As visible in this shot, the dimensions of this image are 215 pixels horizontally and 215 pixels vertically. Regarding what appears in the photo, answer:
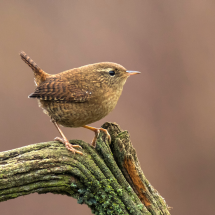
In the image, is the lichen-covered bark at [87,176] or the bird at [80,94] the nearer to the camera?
the lichen-covered bark at [87,176]

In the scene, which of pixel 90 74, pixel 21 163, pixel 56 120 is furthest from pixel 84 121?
pixel 21 163

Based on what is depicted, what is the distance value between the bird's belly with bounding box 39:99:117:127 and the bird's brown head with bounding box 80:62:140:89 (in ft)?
0.67

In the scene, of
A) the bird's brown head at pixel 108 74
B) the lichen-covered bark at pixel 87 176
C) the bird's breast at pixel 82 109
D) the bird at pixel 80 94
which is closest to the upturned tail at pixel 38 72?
the bird at pixel 80 94

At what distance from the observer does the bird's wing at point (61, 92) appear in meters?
2.51

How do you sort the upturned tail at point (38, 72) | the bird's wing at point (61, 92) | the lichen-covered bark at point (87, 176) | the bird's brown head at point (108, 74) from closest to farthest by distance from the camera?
the lichen-covered bark at point (87, 176)
the bird's wing at point (61, 92)
the bird's brown head at point (108, 74)
the upturned tail at point (38, 72)

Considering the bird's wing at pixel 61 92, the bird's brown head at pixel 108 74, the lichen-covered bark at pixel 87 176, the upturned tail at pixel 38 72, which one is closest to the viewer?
the lichen-covered bark at pixel 87 176

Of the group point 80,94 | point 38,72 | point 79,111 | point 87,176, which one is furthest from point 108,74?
point 87,176

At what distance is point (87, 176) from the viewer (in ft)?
7.62

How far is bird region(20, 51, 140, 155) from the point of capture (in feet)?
8.25

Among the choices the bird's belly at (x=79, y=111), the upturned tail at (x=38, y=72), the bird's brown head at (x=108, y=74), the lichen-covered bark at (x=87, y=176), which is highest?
the upturned tail at (x=38, y=72)

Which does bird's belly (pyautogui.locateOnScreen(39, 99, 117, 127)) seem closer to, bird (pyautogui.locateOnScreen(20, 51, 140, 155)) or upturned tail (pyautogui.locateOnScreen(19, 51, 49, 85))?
bird (pyautogui.locateOnScreen(20, 51, 140, 155))

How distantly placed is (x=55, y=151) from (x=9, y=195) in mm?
511

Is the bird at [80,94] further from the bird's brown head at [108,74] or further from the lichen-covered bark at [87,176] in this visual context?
the lichen-covered bark at [87,176]

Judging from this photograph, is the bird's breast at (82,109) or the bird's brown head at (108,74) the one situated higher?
the bird's brown head at (108,74)
